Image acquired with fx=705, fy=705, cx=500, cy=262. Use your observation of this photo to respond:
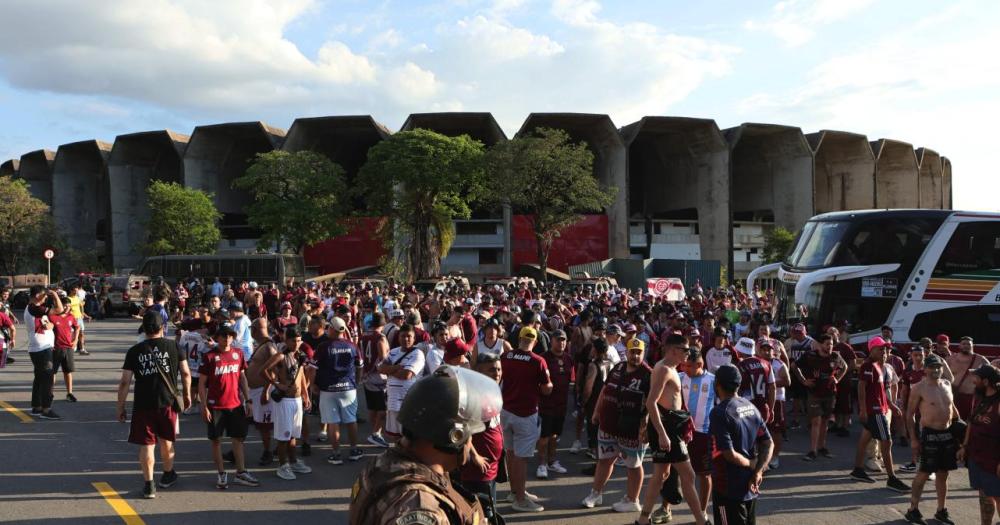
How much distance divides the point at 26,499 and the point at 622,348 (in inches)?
284

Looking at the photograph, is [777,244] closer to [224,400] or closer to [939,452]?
[939,452]

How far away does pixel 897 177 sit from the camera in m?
Result: 64.1

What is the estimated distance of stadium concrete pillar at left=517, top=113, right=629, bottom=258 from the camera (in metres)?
50.7

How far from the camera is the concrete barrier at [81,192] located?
5894 cm

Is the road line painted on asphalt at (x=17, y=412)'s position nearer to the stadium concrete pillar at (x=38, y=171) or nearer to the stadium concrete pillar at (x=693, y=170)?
the stadium concrete pillar at (x=693, y=170)

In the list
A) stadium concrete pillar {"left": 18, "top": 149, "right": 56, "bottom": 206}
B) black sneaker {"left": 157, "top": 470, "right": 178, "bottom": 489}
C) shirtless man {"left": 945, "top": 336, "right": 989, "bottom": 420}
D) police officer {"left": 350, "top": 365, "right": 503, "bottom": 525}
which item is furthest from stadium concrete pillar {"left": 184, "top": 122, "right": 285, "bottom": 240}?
police officer {"left": 350, "top": 365, "right": 503, "bottom": 525}

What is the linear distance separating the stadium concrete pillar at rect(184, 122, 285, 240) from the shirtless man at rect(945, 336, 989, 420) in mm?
47282

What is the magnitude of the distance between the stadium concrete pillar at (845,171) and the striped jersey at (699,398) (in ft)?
183

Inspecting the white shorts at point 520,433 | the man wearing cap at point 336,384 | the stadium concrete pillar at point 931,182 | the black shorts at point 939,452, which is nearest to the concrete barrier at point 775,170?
the stadium concrete pillar at point 931,182

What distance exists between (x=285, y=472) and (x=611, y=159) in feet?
154

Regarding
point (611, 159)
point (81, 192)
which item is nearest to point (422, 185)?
point (611, 159)

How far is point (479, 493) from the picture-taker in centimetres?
530

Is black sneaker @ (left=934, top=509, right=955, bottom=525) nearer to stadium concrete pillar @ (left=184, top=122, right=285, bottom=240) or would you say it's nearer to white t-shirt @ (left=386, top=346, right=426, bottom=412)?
white t-shirt @ (left=386, top=346, right=426, bottom=412)

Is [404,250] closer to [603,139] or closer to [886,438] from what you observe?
[603,139]
